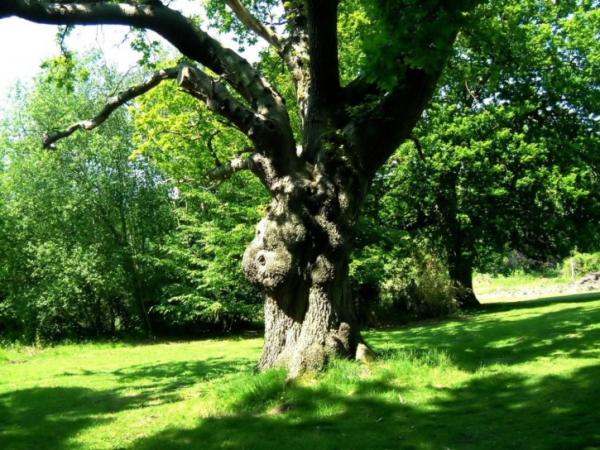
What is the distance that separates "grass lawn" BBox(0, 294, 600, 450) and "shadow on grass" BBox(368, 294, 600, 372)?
2.2 inches

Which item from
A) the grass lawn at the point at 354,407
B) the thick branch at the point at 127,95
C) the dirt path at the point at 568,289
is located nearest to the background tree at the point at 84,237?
the grass lawn at the point at 354,407

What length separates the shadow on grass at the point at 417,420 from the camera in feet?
17.7

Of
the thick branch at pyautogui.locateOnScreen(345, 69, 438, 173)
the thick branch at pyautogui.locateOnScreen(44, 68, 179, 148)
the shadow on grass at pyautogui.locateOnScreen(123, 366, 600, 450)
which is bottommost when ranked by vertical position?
the shadow on grass at pyautogui.locateOnScreen(123, 366, 600, 450)

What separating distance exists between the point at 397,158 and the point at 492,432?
20.3 metres

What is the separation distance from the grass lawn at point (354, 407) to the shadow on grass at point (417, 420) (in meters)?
0.01

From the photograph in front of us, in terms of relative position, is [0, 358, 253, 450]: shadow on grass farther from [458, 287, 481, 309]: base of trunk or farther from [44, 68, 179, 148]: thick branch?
[458, 287, 481, 309]: base of trunk

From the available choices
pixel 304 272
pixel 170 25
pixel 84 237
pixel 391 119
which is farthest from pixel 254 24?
pixel 84 237

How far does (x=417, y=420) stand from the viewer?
6184mm

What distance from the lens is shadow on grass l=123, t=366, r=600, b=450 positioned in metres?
5.39

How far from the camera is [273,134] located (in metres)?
8.68

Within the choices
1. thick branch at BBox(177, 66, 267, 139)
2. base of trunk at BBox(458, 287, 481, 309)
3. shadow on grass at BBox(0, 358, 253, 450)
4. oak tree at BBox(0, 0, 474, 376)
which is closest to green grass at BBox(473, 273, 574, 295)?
base of trunk at BBox(458, 287, 481, 309)

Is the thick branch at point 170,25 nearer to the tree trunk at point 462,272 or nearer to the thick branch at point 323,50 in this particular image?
the thick branch at point 323,50

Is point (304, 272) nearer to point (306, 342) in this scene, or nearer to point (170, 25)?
point (306, 342)

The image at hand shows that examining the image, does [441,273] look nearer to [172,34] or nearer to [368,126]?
[368,126]
